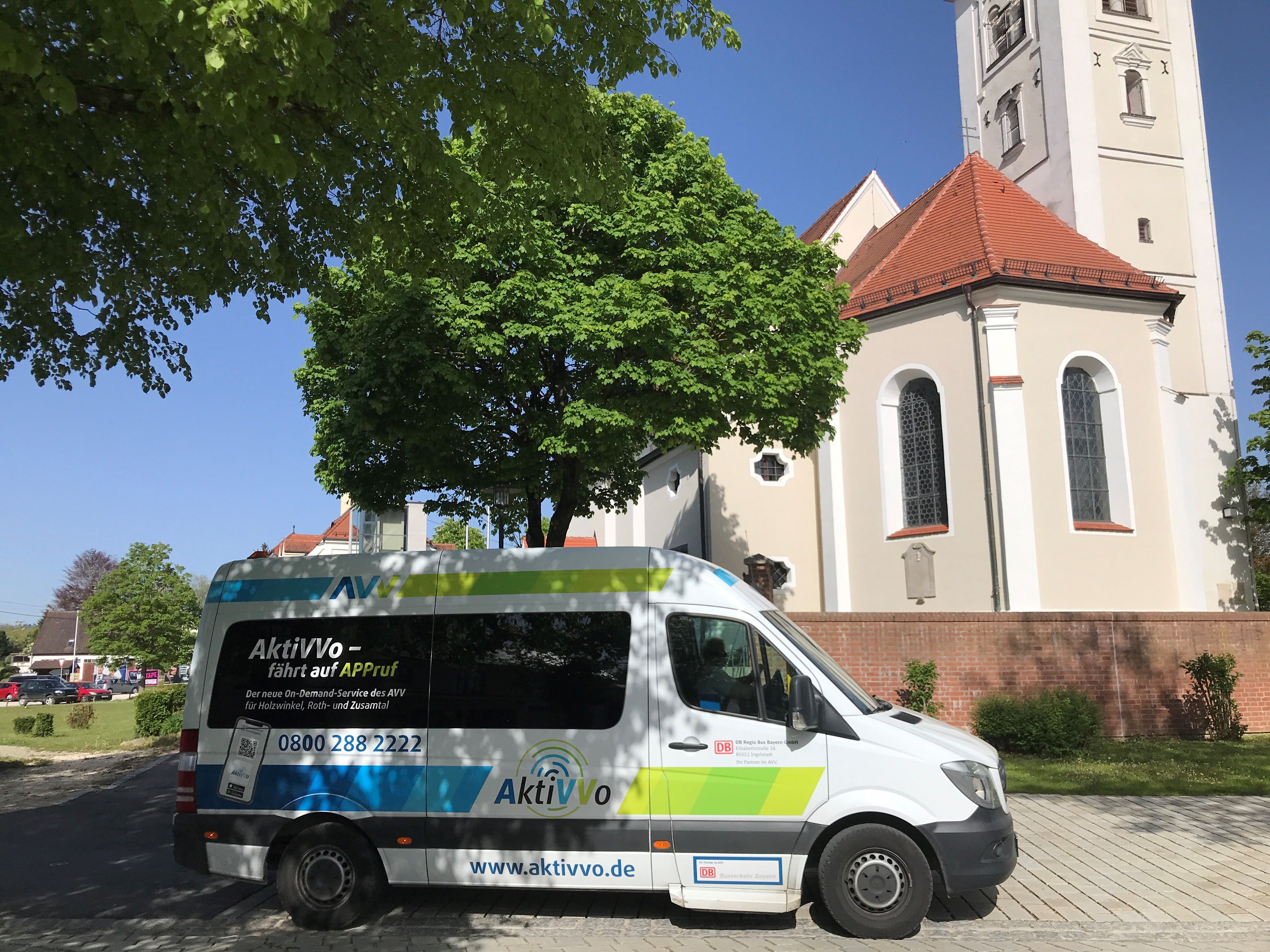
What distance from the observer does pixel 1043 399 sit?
64.3 feet

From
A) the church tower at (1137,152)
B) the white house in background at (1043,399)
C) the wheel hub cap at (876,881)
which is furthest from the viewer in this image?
the church tower at (1137,152)

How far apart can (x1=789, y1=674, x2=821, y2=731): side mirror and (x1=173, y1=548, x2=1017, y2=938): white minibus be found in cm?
2

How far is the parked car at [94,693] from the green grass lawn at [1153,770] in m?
50.1

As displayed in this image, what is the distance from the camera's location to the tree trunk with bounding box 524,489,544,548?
16.2 meters

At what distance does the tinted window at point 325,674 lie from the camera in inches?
257

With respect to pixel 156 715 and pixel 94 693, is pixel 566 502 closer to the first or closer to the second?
pixel 156 715

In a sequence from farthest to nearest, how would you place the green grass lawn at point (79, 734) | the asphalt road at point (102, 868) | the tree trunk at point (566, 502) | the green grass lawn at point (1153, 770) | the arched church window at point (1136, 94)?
the arched church window at point (1136, 94) < the green grass lawn at point (79, 734) < the tree trunk at point (566, 502) < the green grass lawn at point (1153, 770) < the asphalt road at point (102, 868)

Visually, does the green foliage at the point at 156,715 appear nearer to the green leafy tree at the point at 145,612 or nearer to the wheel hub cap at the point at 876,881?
the wheel hub cap at the point at 876,881

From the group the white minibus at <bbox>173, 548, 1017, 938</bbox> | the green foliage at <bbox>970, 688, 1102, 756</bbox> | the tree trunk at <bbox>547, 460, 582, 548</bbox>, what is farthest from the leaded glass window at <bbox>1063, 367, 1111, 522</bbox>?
the white minibus at <bbox>173, 548, 1017, 938</bbox>

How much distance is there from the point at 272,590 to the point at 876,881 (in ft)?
15.3

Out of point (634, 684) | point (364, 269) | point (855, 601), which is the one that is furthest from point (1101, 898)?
point (855, 601)

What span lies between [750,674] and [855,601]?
1611 cm

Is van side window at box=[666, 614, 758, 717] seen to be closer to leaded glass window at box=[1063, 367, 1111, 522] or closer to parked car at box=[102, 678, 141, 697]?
leaded glass window at box=[1063, 367, 1111, 522]

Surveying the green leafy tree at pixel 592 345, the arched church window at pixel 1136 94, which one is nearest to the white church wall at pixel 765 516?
the green leafy tree at pixel 592 345
